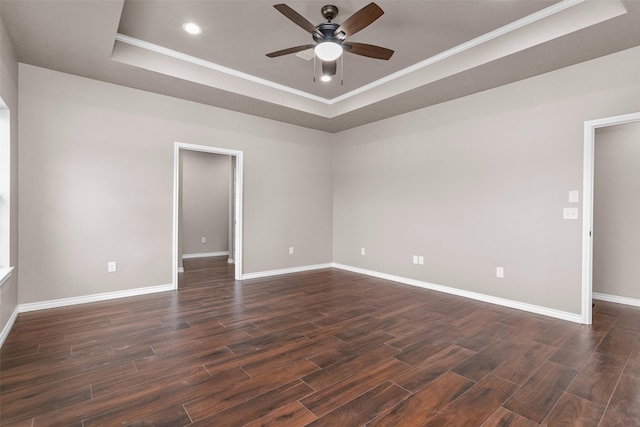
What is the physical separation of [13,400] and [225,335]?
1414 millimetres

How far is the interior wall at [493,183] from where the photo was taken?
333cm

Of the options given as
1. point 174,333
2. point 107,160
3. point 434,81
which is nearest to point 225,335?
point 174,333

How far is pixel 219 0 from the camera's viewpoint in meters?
2.68

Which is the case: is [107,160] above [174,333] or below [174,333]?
above

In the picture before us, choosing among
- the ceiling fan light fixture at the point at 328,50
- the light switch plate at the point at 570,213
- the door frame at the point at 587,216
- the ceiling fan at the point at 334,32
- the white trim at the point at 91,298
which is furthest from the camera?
the white trim at the point at 91,298

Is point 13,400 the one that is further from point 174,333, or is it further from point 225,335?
point 225,335

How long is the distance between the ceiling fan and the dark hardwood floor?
255 centimetres

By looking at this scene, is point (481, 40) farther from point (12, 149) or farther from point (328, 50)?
point (12, 149)

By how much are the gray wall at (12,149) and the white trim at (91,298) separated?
175 millimetres

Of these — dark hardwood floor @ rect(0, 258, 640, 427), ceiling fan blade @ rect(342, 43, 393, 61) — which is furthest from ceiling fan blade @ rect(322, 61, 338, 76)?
dark hardwood floor @ rect(0, 258, 640, 427)

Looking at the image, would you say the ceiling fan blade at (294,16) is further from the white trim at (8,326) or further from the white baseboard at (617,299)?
the white baseboard at (617,299)

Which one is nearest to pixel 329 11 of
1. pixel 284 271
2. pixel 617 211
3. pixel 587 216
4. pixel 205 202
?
pixel 587 216

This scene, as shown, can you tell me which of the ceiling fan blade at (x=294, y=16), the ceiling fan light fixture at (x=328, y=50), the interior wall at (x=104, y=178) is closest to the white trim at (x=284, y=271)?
the interior wall at (x=104, y=178)

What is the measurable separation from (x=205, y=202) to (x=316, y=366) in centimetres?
627
